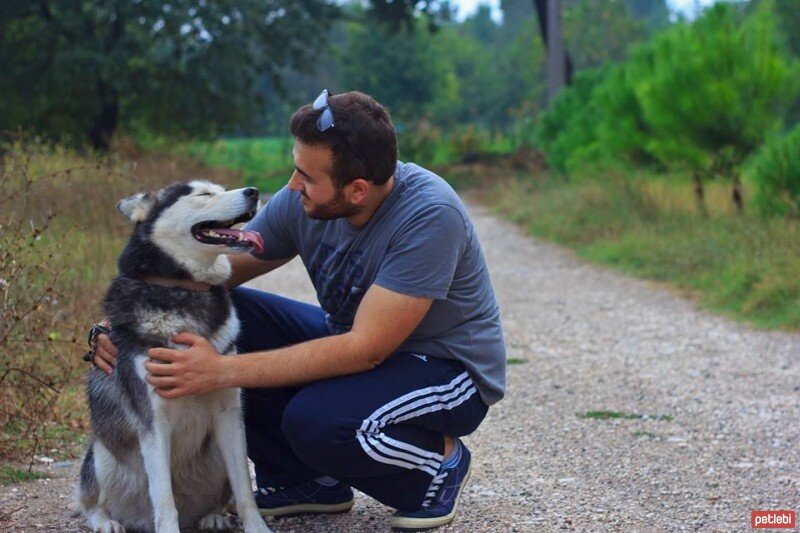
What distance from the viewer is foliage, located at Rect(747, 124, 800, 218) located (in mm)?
11019

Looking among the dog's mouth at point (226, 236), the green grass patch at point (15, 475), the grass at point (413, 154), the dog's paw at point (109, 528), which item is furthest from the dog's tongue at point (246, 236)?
the grass at point (413, 154)

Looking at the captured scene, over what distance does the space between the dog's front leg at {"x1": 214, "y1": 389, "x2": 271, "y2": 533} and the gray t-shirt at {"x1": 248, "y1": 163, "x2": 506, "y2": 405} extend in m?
0.59

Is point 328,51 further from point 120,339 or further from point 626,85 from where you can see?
point 120,339

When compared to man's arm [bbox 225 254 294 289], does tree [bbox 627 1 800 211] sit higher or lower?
lower

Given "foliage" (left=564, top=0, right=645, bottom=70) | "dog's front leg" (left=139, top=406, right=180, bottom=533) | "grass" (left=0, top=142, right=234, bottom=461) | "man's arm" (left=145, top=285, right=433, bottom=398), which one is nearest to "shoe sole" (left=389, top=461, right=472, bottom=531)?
"man's arm" (left=145, top=285, right=433, bottom=398)

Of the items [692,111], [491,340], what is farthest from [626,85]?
[491,340]

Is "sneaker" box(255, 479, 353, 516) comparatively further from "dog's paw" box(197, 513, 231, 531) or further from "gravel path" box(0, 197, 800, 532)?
"dog's paw" box(197, 513, 231, 531)

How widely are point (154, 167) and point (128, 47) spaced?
12912 millimetres

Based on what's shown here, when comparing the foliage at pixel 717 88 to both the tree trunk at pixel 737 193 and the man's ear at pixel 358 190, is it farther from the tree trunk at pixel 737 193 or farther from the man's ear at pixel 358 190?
the man's ear at pixel 358 190

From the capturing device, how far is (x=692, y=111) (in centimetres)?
1326

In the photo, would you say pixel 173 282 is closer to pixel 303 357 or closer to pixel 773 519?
pixel 303 357

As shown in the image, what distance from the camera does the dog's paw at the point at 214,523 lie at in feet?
14.3

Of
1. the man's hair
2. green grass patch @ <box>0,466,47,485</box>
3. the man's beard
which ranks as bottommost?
green grass patch @ <box>0,466,47,485</box>

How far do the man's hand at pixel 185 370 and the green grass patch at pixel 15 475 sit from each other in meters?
1.60
